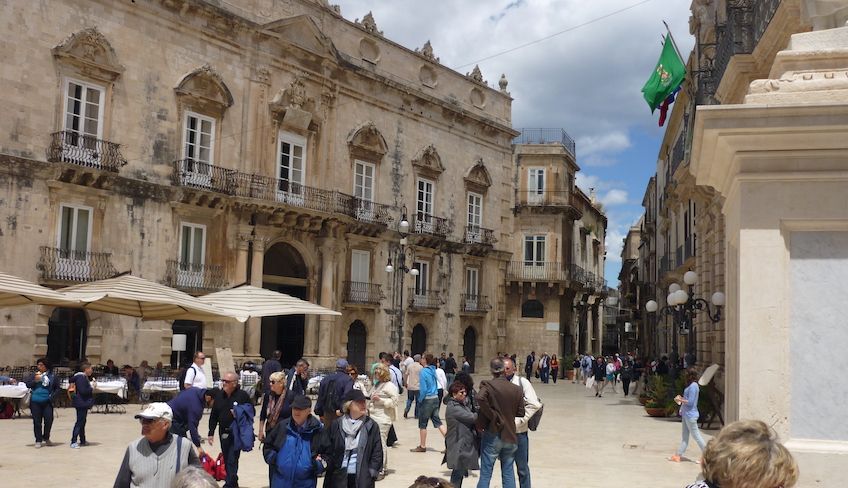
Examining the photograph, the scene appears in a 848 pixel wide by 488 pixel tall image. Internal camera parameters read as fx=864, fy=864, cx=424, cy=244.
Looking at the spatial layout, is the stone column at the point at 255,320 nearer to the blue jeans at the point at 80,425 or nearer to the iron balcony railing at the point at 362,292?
the iron balcony railing at the point at 362,292

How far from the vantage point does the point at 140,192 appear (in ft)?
79.0

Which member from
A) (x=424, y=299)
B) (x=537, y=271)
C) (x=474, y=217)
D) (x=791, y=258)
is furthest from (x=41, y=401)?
(x=537, y=271)

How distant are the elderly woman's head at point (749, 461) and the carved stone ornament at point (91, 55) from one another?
22.4 m

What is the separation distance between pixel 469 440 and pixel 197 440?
2895 mm

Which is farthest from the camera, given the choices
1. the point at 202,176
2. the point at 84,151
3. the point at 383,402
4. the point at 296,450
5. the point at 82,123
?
the point at 202,176

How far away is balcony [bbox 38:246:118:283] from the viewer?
21.5 meters

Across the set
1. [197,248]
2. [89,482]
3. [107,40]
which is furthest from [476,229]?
[89,482]

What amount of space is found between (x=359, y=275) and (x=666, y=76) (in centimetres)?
1388

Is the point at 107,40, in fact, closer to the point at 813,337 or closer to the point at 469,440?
the point at 469,440

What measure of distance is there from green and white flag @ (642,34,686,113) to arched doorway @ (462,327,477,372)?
16735 millimetres

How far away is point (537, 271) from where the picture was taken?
46.6 metres

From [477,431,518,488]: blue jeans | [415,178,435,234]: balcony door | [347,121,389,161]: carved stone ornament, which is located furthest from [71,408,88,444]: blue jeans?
[415,178,435,234]: balcony door

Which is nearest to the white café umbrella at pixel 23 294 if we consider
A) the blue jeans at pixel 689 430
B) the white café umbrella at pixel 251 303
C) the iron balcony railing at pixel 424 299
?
the white café umbrella at pixel 251 303

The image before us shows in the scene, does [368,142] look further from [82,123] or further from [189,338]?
[82,123]
